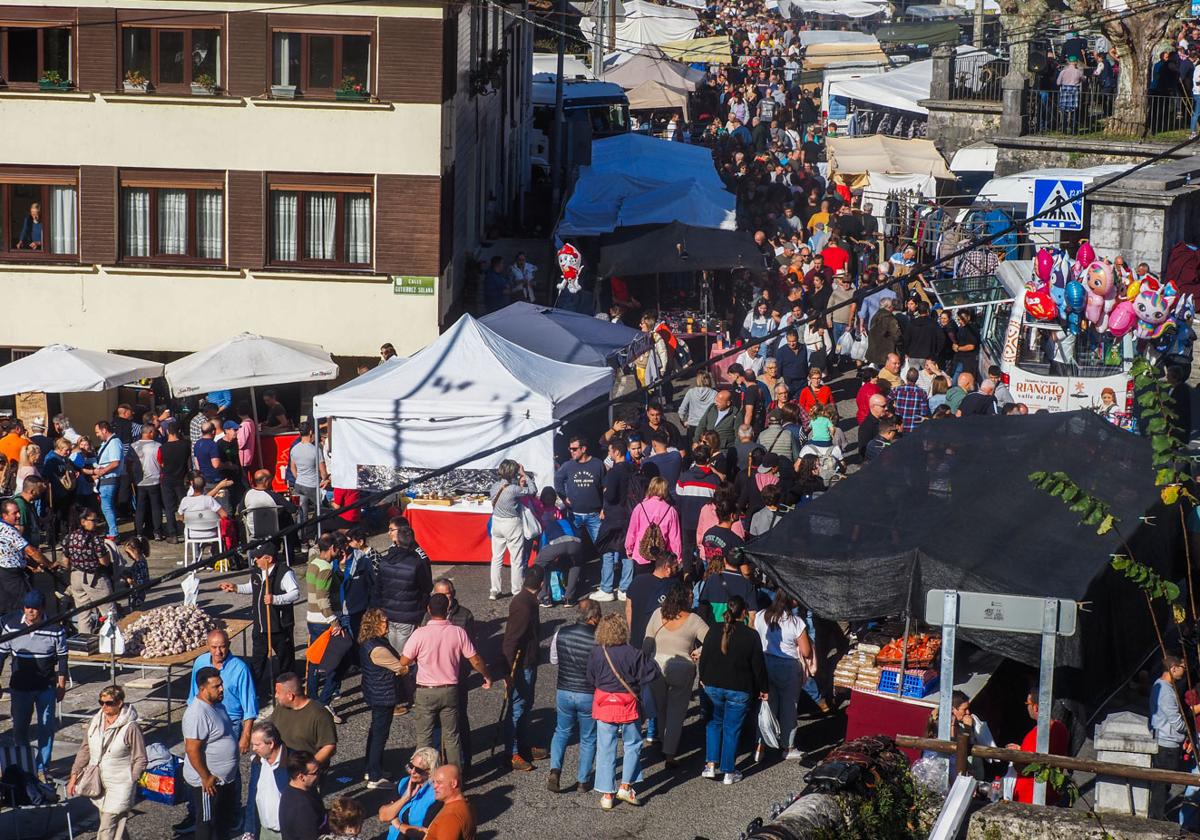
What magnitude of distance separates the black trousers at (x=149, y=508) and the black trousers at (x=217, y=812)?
8.26 metres

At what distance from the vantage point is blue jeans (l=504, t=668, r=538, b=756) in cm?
1261

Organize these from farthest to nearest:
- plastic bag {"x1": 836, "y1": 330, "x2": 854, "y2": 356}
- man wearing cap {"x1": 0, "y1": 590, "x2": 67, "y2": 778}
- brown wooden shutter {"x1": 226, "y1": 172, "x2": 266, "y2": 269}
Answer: plastic bag {"x1": 836, "y1": 330, "x2": 854, "y2": 356} → brown wooden shutter {"x1": 226, "y1": 172, "x2": 266, "y2": 269} → man wearing cap {"x1": 0, "y1": 590, "x2": 67, "y2": 778}

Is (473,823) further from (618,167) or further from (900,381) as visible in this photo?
(618,167)

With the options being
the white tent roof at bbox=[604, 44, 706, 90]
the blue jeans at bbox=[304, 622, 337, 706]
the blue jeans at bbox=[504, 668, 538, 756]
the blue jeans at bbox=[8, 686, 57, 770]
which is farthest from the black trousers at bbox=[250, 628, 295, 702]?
the white tent roof at bbox=[604, 44, 706, 90]

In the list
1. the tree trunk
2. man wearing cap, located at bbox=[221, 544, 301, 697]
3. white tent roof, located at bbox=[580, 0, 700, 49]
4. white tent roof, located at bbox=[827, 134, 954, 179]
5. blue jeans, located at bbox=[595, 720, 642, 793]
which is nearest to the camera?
blue jeans, located at bbox=[595, 720, 642, 793]

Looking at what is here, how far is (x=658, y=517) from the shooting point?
51.3 ft

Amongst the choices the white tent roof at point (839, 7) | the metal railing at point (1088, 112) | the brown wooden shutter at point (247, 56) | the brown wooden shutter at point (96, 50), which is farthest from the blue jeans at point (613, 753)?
the white tent roof at point (839, 7)

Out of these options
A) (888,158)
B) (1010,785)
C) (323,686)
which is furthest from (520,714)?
(888,158)

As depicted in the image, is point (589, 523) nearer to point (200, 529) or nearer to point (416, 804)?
point (200, 529)

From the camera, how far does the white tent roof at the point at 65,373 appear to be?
1984cm

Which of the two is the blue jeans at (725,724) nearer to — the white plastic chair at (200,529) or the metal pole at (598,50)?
the white plastic chair at (200,529)

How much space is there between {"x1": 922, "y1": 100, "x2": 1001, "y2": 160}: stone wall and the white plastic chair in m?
25.2

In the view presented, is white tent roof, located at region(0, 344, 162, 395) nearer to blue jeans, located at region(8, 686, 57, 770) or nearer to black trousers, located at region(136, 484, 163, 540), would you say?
black trousers, located at region(136, 484, 163, 540)

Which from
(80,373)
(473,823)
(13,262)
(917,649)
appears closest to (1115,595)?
(917,649)
